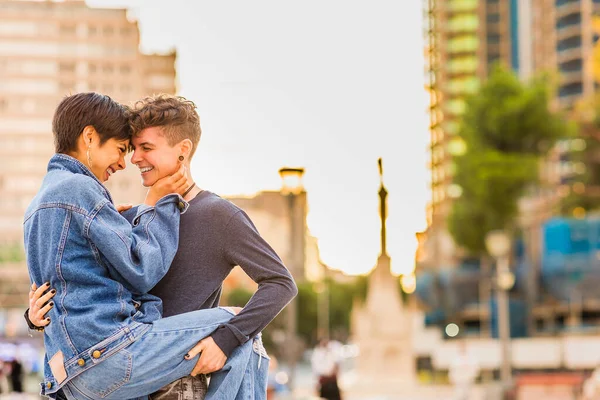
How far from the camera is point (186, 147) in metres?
3.40

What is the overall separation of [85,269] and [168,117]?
63 centimetres

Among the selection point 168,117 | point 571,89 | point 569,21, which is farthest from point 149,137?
point 569,21

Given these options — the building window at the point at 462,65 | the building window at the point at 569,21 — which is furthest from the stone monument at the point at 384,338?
the building window at the point at 462,65

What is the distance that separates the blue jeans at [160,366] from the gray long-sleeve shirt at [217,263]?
0.11 m

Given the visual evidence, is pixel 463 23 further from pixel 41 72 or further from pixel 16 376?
pixel 16 376

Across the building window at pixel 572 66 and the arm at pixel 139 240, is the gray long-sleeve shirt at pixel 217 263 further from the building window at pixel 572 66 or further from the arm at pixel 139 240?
the building window at pixel 572 66

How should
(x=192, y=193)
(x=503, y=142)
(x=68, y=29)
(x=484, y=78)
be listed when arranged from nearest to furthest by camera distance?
(x=192, y=193) → (x=503, y=142) → (x=68, y=29) → (x=484, y=78)

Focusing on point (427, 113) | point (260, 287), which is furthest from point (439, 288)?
point (260, 287)

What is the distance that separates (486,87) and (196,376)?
1783 inches

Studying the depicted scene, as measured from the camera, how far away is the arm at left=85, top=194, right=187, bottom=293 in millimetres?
2977

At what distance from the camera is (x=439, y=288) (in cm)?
7362

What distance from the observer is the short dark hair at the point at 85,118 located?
3.18 m

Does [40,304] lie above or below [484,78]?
below

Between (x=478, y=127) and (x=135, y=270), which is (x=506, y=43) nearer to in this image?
(x=478, y=127)
